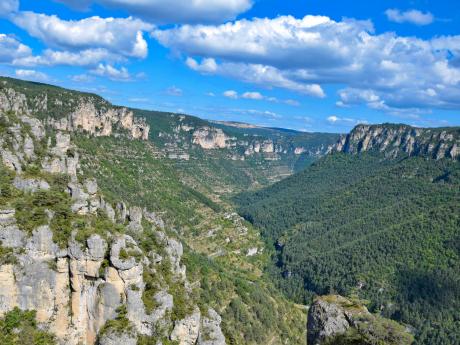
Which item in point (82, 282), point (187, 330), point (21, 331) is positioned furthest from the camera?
point (187, 330)

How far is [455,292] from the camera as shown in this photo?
140250 millimetres

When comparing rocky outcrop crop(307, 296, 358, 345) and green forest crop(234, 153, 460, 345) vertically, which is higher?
rocky outcrop crop(307, 296, 358, 345)

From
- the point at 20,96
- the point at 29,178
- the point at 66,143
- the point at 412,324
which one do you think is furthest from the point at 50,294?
the point at 20,96

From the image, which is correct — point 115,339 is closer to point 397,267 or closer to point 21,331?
point 21,331

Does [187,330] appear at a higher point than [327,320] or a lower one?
lower

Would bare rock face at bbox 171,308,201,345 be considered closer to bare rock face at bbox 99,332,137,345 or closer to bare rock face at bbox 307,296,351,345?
bare rock face at bbox 99,332,137,345

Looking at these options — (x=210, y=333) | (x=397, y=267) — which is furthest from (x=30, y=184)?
(x=397, y=267)

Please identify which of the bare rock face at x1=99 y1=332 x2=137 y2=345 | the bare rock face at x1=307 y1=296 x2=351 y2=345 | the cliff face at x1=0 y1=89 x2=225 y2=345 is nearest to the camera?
the bare rock face at x1=307 y1=296 x2=351 y2=345

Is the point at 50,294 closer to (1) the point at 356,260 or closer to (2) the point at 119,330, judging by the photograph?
(2) the point at 119,330

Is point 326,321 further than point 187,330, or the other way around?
point 187,330

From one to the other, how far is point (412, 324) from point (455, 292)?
22517 mm

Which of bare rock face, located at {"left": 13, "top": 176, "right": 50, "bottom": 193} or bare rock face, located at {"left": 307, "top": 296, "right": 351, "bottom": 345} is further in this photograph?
bare rock face, located at {"left": 13, "top": 176, "right": 50, "bottom": 193}

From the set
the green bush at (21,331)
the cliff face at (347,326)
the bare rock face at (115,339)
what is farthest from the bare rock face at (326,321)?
the green bush at (21,331)

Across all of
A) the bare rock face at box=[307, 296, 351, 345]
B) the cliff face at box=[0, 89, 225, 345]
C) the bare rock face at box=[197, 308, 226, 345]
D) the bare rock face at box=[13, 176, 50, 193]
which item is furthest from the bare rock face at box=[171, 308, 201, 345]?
the bare rock face at box=[13, 176, 50, 193]
